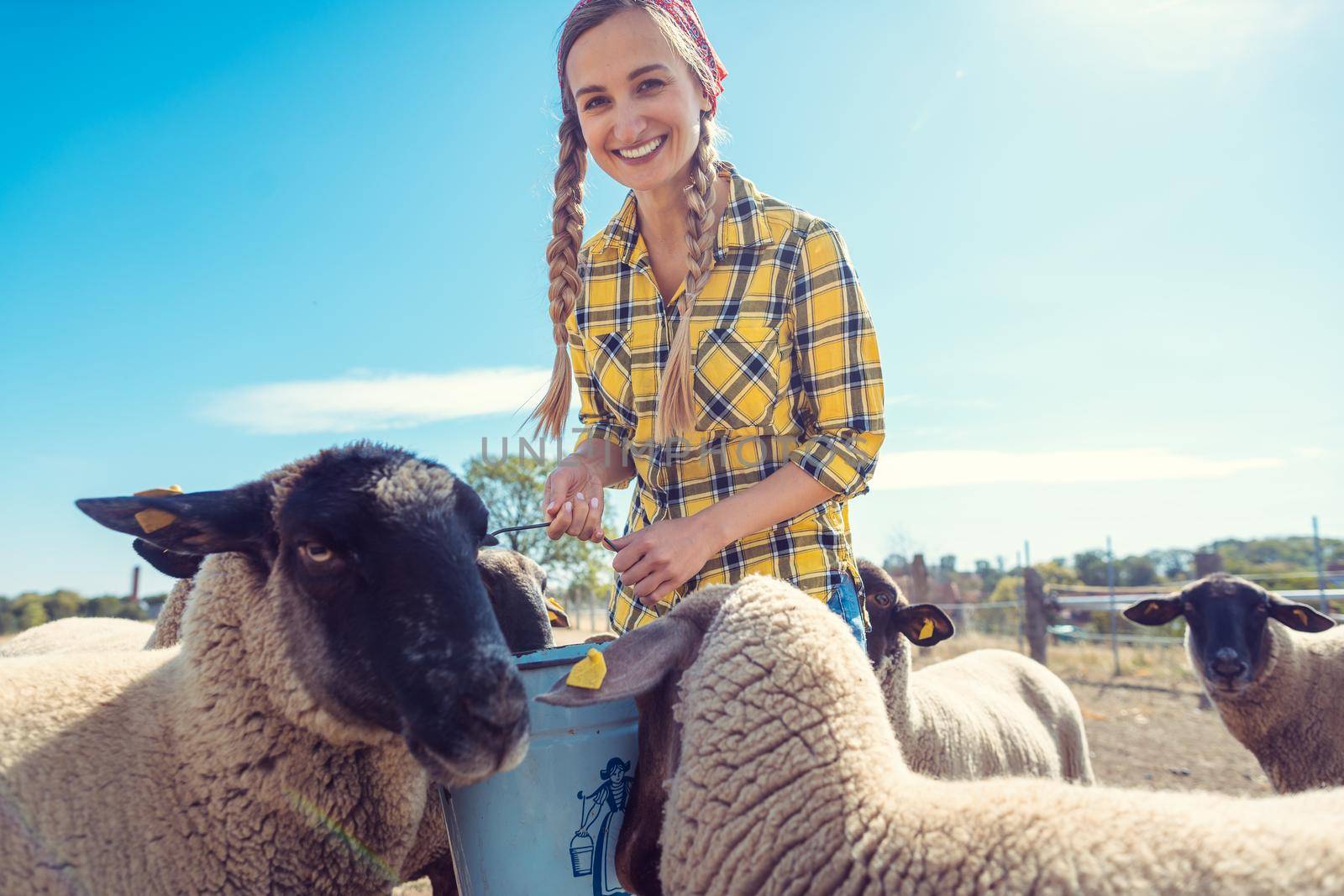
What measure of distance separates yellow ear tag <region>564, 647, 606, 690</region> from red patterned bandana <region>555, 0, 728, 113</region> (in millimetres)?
1800

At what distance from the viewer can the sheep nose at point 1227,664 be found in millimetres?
5625

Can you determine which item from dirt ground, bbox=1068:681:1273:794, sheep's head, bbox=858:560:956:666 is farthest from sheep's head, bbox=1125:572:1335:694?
sheep's head, bbox=858:560:956:666

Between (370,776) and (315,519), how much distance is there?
30.9 inches

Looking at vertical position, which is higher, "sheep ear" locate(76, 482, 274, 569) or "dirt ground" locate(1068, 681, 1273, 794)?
"sheep ear" locate(76, 482, 274, 569)

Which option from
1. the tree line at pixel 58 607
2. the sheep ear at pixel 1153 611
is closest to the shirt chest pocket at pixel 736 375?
the sheep ear at pixel 1153 611

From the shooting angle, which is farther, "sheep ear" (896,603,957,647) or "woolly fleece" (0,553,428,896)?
"sheep ear" (896,603,957,647)

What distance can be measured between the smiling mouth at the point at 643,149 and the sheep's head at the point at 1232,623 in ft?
18.0

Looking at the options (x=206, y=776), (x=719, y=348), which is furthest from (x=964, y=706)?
(x=206, y=776)

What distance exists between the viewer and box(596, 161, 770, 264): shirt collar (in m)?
2.49

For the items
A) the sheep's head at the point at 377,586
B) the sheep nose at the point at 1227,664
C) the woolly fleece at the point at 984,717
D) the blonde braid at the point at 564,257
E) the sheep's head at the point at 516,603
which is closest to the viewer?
the sheep's head at the point at 377,586

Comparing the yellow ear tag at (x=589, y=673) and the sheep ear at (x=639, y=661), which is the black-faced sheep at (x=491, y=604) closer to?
the sheep ear at (x=639, y=661)

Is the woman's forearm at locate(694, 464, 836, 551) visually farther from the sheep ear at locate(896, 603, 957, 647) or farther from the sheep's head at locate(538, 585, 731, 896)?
the sheep ear at locate(896, 603, 957, 647)

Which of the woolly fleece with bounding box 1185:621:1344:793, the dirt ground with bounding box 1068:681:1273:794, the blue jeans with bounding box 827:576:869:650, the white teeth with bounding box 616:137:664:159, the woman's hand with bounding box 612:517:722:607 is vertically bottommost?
the dirt ground with bounding box 1068:681:1273:794

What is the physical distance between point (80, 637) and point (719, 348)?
15.5 ft
